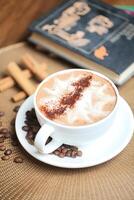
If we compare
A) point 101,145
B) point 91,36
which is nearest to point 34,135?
point 101,145

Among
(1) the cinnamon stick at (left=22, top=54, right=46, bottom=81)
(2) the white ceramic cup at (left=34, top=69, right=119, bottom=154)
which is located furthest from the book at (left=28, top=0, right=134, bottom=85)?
(2) the white ceramic cup at (left=34, top=69, right=119, bottom=154)

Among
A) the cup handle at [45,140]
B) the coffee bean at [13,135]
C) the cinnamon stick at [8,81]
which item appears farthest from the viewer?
the cinnamon stick at [8,81]

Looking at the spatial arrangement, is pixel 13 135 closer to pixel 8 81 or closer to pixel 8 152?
pixel 8 152

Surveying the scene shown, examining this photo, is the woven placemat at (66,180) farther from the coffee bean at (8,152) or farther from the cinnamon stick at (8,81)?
the cinnamon stick at (8,81)

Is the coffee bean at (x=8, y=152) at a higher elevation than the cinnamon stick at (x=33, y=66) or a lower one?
lower

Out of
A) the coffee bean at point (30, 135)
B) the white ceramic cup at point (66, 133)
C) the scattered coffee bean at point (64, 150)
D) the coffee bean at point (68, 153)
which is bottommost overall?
the coffee bean at point (68, 153)

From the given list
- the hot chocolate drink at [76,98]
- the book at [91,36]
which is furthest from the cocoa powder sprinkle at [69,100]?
the book at [91,36]

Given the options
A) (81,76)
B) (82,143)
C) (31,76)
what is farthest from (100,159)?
(31,76)

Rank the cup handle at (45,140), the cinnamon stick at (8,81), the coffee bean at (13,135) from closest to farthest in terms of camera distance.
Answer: the cup handle at (45,140) < the coffee bean at (13,135) < the cinnamon stick at (8,81)
